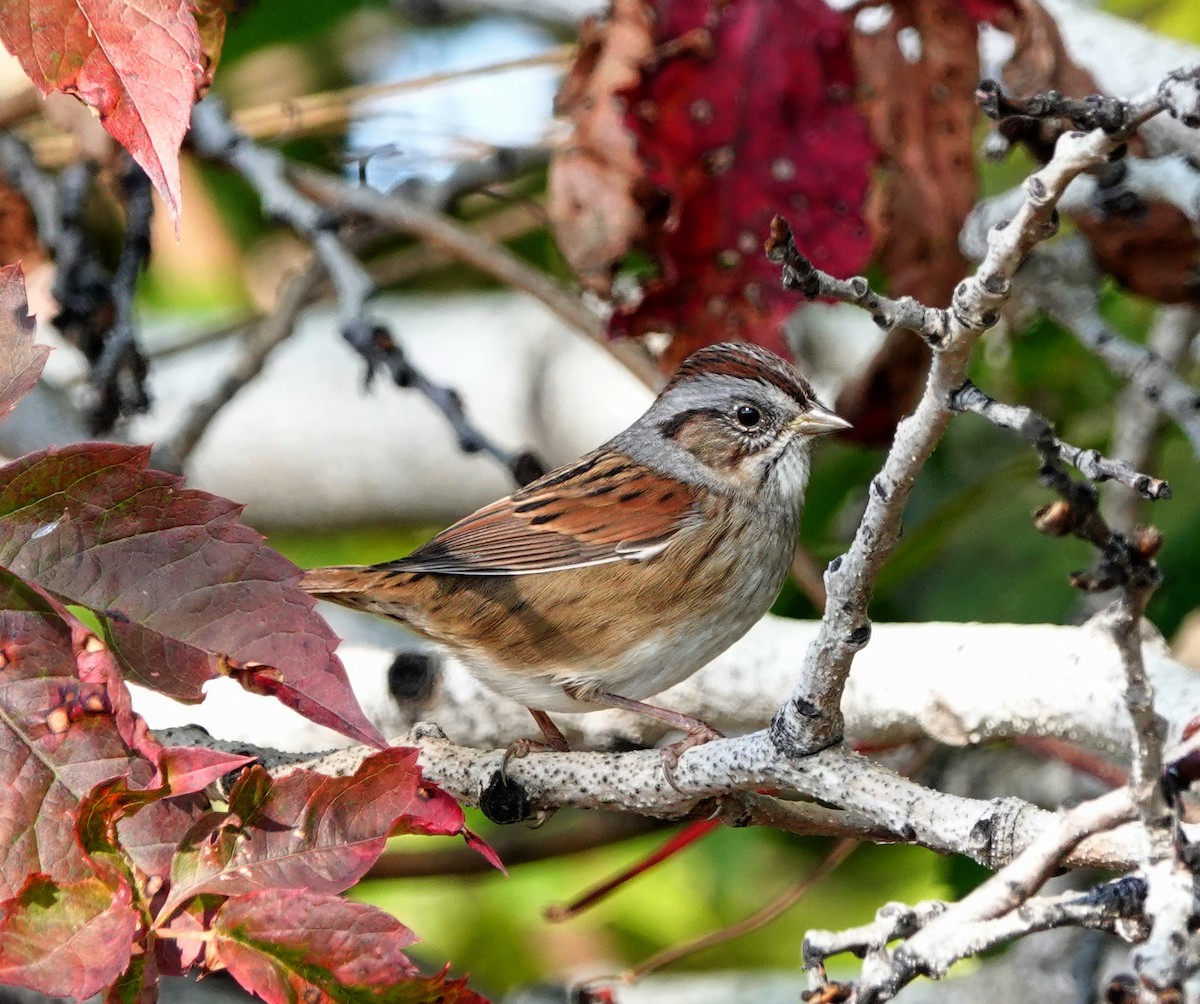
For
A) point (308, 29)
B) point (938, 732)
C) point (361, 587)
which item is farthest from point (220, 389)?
point (938, 732)

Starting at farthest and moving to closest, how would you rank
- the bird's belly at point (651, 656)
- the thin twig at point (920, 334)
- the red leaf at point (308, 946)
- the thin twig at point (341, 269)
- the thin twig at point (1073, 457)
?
1. the thin twig at point (341, 269)
2. the bird's belly at point (651, 656)
3. the red leaf at point (308, 946)
4. the thin twig at point (920, 334)
5. the thin twig at point (1073, 457)

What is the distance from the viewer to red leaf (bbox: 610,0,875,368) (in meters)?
2.53

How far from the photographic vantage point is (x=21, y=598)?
143cm

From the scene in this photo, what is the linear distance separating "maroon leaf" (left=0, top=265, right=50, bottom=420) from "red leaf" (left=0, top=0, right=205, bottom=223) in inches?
7.5

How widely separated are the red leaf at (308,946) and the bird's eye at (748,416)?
1.64 m

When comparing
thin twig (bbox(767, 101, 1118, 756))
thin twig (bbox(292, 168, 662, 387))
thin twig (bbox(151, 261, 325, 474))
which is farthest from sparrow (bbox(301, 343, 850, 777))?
thin twig (bbox(767, 101, 1118, 756))

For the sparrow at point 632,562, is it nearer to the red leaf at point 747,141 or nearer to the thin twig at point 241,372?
the red leaf at point 747,141

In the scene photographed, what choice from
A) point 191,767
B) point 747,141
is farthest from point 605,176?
point 191,767

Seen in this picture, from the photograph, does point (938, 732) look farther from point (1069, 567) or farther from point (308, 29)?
point (308, 29)

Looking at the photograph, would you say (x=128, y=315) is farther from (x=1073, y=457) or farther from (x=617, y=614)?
Answer: (x=1073, y=457)

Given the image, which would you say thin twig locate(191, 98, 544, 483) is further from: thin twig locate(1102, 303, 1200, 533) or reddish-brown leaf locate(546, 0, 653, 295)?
thin twig locate(1102, 303, 1200, 533)

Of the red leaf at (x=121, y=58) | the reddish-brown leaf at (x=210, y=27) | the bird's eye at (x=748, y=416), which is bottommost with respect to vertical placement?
the bird's eye at (x=748, y=416)

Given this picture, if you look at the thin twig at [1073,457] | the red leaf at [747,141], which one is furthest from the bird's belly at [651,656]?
the thin twig at [1073,457]

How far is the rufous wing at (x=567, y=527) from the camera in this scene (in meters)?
2.71
